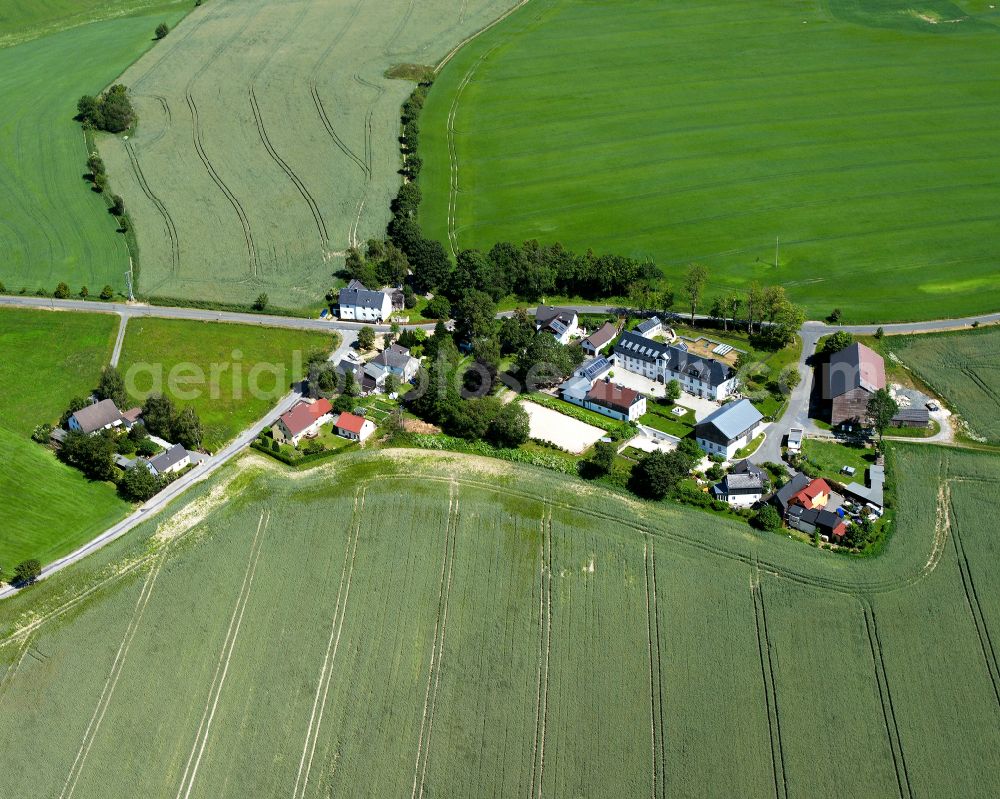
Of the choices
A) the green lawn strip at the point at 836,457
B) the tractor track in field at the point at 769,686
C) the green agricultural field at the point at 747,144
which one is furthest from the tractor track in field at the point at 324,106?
the tractor track in field at the point at 769,686

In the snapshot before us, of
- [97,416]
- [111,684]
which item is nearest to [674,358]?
[97,416]

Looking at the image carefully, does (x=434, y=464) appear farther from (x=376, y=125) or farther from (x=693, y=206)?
(x=376, y=125)

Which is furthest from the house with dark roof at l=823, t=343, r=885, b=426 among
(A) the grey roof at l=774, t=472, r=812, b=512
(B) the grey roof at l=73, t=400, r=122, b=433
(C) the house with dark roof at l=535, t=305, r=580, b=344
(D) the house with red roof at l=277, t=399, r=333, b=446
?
(B) the grey roof at l=73, t=400, r=122, b=433

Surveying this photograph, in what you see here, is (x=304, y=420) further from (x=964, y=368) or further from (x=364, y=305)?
(x=964, y=368)

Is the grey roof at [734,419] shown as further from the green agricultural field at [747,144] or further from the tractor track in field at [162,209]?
the tractor track in field at [162,209]

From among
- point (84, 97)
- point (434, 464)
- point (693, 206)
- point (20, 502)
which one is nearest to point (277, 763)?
point (434, 464)

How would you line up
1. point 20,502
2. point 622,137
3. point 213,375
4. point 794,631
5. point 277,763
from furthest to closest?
point 622,137 → point 213,375 → point 20,502 → point 794,631 → point 277,763
